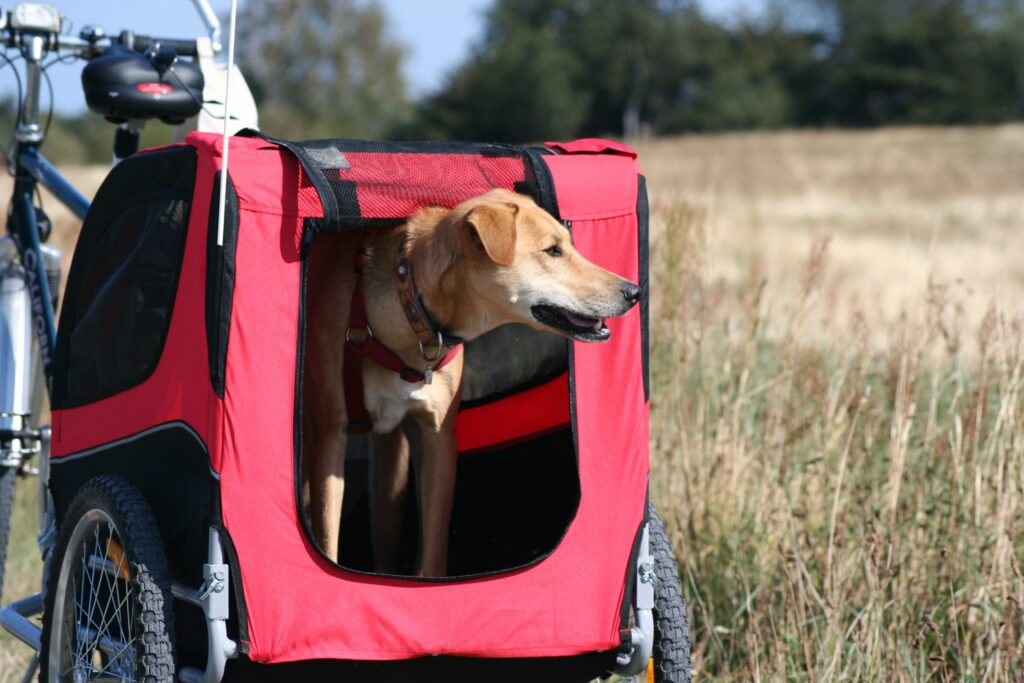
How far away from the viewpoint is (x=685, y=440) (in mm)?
4293

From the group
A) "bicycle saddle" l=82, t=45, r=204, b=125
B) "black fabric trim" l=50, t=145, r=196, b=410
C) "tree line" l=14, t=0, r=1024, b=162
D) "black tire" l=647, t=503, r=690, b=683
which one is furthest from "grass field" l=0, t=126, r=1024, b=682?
"tree line" l=14, t=0, r=1024, b=162

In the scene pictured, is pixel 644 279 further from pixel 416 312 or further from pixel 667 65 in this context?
pixel 667 65

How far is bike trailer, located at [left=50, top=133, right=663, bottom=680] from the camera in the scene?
256 centimetres

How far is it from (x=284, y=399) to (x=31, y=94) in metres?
2.12

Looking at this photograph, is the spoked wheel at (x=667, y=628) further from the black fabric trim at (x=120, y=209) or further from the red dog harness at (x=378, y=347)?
the black fabric trim at (x=120, y=209)

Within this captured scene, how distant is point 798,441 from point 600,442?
170 centimetres

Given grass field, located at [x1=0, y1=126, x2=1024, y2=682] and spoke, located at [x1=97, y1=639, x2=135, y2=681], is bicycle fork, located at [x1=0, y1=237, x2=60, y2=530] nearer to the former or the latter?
grass field, located at [x1=0, y1=126, x2=1024, y2=682]

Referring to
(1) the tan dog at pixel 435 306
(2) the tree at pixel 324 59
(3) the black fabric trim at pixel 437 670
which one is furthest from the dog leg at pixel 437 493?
(2) the tree at pixel 324 59

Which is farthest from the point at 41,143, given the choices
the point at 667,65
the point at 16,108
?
the point at 667,65

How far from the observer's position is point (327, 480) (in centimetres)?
328

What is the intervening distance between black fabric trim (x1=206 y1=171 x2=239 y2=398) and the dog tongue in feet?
2.81

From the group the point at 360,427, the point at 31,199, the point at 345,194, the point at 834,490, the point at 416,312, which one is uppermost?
the point at 345,194

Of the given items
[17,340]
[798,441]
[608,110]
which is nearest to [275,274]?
[17,340]

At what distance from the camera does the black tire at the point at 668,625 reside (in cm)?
293
